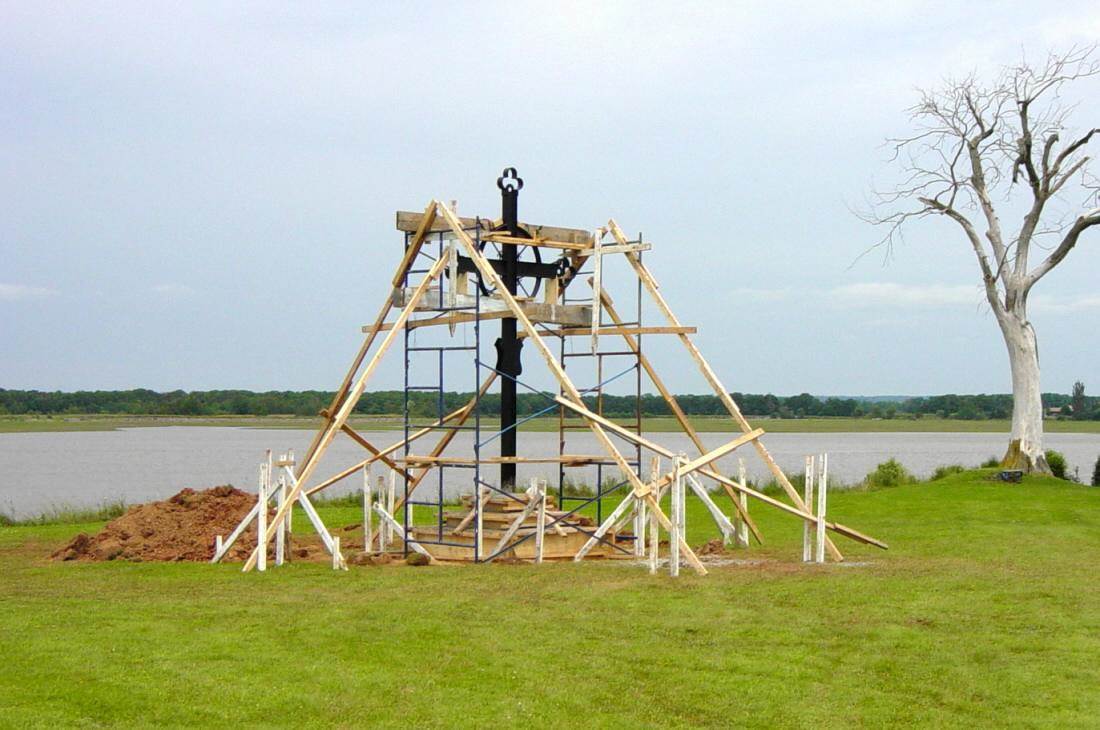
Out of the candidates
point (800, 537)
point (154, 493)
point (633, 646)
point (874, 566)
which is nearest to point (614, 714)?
point (633, 646)

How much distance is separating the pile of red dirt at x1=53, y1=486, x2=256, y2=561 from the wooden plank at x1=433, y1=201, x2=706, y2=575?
5.03 metres

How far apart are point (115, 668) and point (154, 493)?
1248 inches

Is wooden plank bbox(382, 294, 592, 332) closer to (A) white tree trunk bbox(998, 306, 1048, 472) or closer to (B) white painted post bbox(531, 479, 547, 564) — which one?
(B) white painted post bbox(531, 479, 547, 564)

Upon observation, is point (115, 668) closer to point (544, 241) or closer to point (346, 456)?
point (544, 241)

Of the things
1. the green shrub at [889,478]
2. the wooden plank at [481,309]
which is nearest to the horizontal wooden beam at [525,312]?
the wooden plank at [481,309]

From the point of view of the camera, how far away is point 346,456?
219ft

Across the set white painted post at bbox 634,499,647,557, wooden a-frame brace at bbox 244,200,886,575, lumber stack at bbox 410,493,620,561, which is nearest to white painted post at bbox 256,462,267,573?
wooden a-frame brace at bbox 244,200,886,575

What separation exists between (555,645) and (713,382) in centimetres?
751

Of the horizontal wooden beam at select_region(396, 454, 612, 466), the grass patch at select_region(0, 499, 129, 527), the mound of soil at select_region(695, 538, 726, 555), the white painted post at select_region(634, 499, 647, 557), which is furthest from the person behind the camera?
the grass patch at select_region(0, 499, 129, 527)

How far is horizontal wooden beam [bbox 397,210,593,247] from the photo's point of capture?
60.9ft

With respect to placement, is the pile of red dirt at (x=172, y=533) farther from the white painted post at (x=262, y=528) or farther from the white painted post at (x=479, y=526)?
the white painted post at (x=479, y=526)

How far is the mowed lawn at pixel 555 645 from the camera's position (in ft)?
30.6

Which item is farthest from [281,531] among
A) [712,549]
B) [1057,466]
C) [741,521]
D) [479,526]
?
[1057,466]

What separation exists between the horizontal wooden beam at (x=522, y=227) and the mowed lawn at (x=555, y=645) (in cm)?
508
